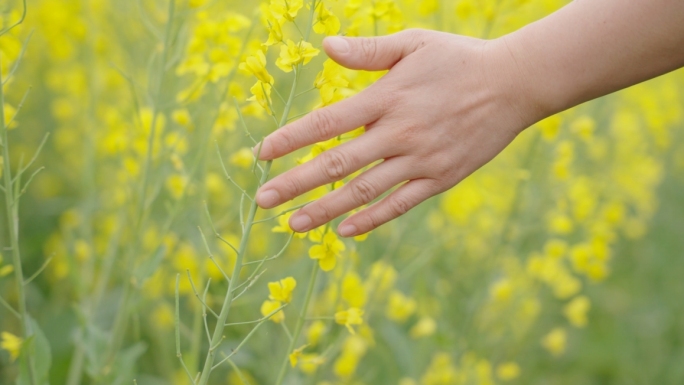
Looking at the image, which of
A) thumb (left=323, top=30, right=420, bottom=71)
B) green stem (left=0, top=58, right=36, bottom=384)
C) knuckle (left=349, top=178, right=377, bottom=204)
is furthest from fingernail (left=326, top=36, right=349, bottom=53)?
green stem (left=0, top=58, right=36, bottom=384)

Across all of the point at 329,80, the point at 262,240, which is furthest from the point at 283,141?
the point at 262,240

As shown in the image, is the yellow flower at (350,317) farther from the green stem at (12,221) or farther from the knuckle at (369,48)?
the green stem at (12,221)

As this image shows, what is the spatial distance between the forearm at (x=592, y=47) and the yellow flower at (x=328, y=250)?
411 millimetres

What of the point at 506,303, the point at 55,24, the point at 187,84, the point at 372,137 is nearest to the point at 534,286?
the point at 506,303

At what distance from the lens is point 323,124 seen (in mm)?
957

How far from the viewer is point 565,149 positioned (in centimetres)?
201

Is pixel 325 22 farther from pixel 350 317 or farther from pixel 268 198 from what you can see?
pixel 350 317

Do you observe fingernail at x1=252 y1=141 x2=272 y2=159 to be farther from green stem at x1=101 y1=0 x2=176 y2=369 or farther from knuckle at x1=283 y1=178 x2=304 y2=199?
green stem at x1=101 y1=0 x2=176 y2=369

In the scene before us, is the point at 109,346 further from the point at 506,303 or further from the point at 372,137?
the point at 506,303

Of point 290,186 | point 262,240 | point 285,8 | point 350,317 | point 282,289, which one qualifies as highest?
point 285,8

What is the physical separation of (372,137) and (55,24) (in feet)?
5.92

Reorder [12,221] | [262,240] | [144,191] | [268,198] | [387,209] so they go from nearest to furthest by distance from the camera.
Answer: [268,198] < [387,209] < [12,221] < [144,191] < [262,240]

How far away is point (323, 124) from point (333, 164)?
0.06m

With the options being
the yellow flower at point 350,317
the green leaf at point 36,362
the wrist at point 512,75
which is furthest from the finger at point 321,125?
the green leaf at point 36,362
